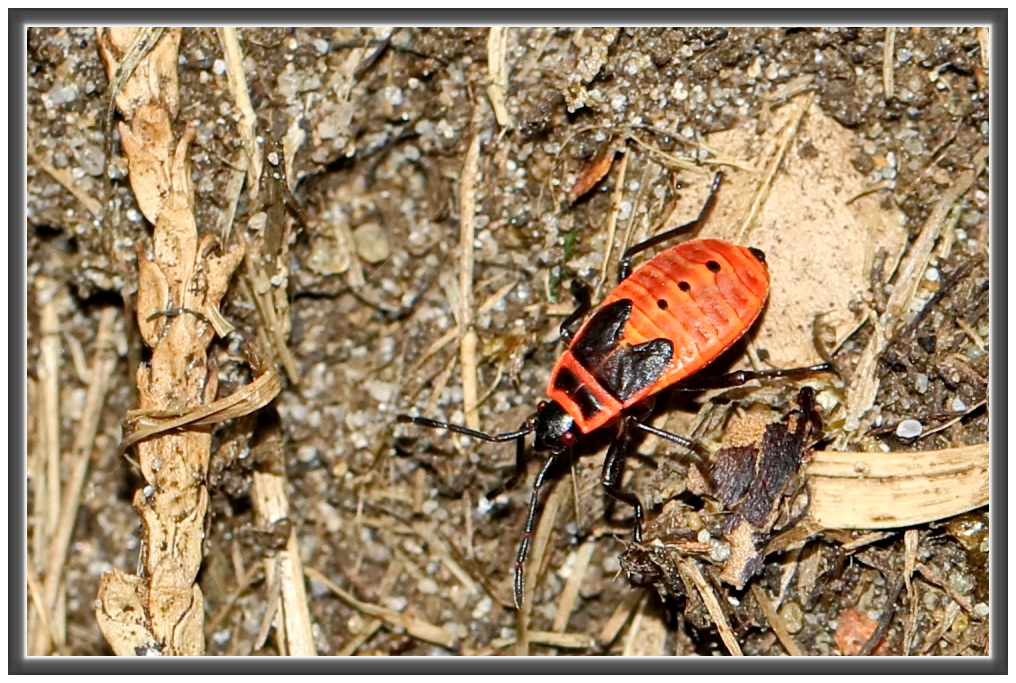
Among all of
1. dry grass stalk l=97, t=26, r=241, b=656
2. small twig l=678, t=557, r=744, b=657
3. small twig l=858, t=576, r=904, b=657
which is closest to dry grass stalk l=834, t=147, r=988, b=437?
small twig l=858, t=576, r=904, b=657

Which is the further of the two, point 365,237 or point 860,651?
point 365,237

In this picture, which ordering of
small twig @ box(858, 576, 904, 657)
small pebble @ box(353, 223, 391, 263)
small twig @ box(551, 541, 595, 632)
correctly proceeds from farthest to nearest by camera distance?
small pebble @ box(353, 223, 391, 263) < small twig @ box(551, 541, 595, 632) < small twig @ box(858, 576, 904, 657)

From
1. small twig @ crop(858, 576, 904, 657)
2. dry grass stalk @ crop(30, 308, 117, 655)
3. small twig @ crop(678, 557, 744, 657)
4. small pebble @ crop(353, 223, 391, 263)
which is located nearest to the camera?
small twig @ crop(678, 557, 744, 657)

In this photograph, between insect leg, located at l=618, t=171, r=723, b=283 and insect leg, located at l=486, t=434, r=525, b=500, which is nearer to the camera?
insect leg, located at l=618, t=171, r=723, b=283

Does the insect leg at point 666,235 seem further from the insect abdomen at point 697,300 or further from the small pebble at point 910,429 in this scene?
the small pebble at point 910,429

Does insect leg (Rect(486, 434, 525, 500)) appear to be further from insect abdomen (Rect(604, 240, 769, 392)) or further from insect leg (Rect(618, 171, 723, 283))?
insect leg (Rect(618, 171, 723, 283))

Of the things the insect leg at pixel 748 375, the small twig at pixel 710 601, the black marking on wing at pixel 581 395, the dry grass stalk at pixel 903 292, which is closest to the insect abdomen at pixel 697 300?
the insect leg at pixel 748 375
